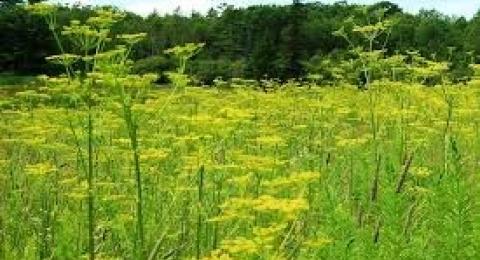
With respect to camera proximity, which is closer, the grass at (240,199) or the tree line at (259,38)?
the grass at (240,199)

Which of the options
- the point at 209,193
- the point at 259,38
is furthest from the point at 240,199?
the point at 259,38

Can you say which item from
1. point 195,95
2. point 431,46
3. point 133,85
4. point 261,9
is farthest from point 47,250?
point 261,9

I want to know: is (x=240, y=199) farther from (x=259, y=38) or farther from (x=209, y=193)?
(x=259, y=38)

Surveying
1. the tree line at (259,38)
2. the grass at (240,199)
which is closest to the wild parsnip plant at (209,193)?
the grass at (240,199)

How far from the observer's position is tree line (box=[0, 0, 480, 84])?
3788 cm

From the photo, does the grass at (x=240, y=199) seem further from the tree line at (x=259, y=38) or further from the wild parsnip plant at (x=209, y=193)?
the tree line at (x=259, y=38)

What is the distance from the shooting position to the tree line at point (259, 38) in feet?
124

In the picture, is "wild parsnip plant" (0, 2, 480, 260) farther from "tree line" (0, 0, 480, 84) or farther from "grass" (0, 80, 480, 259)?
"tree line" (0, 0, 480, 84)

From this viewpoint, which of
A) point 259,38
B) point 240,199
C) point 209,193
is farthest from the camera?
point 259,38

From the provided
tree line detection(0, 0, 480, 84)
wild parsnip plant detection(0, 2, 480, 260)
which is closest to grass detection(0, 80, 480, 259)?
wild parsnip plant detection(0, 2, 480, 260)

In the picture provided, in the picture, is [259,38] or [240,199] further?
[259,38]

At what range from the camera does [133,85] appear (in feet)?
12.5

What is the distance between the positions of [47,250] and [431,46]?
32.9m

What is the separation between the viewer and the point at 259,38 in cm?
A: 5584
